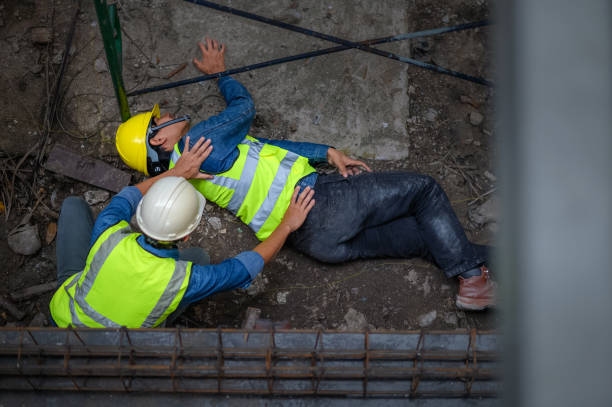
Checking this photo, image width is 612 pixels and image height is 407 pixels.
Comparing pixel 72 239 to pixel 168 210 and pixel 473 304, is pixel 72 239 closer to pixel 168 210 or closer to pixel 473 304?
pixel 168 210

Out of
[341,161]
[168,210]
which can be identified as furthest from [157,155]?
[341,161]

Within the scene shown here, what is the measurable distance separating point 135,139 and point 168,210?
977 millimetres

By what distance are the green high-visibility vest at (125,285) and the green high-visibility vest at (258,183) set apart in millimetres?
862

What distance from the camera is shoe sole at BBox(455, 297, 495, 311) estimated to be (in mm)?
4004

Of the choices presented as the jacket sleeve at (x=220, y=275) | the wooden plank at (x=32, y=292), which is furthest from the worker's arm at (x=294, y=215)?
the wooden plank at (x=32, y=292)

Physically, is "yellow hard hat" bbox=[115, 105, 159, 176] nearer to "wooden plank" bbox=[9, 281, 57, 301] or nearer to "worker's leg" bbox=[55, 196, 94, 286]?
"worker's leg" bbox=[55, 196, 94, 286]

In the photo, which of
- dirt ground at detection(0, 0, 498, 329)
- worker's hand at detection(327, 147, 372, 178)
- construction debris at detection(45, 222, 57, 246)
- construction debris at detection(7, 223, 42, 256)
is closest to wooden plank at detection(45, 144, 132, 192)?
dirt ground at detection(0, 0, 498, 329)

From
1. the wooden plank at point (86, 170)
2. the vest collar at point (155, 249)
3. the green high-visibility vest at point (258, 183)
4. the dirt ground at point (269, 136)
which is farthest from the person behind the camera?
the wooden plank at point (86, 170)

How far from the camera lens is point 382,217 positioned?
4.10m

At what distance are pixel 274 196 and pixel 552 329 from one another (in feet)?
10.1

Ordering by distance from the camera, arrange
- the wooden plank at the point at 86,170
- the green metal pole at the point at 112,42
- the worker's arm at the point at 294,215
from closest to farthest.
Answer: the green metal pole at the point at 112,42
the worker's arm at the point at 294,215
the wooden plank at the point at 86,170

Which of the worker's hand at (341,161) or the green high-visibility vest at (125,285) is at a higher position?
the worker's hand at (341,161)

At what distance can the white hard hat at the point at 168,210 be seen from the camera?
122 inches

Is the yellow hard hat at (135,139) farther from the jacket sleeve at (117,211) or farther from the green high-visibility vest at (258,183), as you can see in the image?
the jacket sleeve at (117,211)
